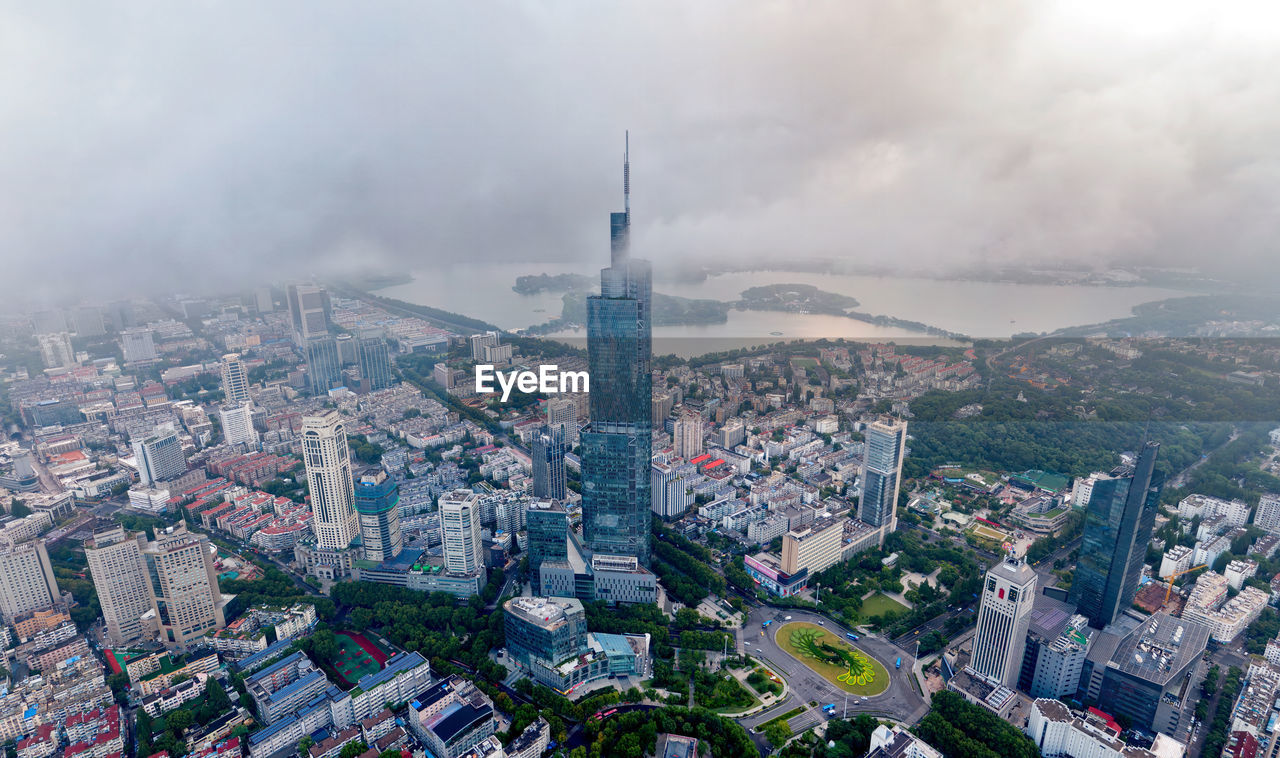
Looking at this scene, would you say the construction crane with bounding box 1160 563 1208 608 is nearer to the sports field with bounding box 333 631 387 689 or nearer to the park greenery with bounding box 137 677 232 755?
the sports field with bounding box 333 631 387 689

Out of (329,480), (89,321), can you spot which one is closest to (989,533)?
(329,480)

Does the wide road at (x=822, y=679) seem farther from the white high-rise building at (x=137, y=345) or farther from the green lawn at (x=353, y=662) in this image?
the white high-rise building at (x=137, y=345)

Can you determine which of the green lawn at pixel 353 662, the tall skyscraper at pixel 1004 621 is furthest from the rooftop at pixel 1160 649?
the green lawn at pixel 353 662

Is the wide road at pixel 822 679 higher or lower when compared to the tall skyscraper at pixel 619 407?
lower

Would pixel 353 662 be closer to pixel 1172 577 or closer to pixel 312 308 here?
pixel 1172 577

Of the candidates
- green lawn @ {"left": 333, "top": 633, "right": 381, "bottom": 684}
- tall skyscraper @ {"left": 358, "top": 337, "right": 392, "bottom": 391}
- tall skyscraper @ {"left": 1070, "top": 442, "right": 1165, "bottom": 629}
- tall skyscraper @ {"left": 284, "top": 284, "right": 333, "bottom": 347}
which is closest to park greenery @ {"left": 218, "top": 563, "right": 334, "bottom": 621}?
green lawn @ {"left": 333, "top": 633, "right": 381, "bottom": 684}
